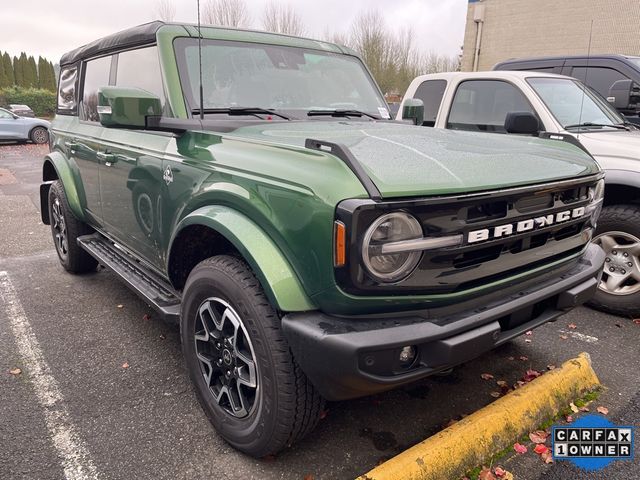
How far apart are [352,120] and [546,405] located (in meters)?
2.01

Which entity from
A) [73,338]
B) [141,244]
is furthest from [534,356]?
[73,338]

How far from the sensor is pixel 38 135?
791 inches

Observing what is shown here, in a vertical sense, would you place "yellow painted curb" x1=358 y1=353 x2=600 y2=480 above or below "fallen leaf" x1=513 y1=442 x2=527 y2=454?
above

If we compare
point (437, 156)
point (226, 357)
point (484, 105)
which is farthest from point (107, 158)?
point (484, 105)

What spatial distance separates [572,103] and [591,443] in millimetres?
3318

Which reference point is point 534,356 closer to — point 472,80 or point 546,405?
point 546,405

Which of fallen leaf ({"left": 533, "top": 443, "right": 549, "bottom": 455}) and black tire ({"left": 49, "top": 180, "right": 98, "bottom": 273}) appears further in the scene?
black tire ({"left": 49, "top": 180, "right": 98, "bottom": 273})

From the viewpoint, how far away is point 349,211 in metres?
1.75

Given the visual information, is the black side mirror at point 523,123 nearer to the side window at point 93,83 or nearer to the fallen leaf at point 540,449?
the fallen leaf at point 540,449

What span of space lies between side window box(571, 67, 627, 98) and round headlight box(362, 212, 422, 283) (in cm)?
510

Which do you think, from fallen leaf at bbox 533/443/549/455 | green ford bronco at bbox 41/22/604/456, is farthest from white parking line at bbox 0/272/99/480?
fallen leaf at bbox 533/443/549/455

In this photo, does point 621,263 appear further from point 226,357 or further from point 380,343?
point 226,357

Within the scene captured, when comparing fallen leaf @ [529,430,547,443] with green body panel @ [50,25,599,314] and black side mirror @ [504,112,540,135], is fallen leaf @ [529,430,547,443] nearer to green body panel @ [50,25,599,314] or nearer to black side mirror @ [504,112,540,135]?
green body panel @ [50,25,599,314]

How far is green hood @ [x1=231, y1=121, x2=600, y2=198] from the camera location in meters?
1.91
